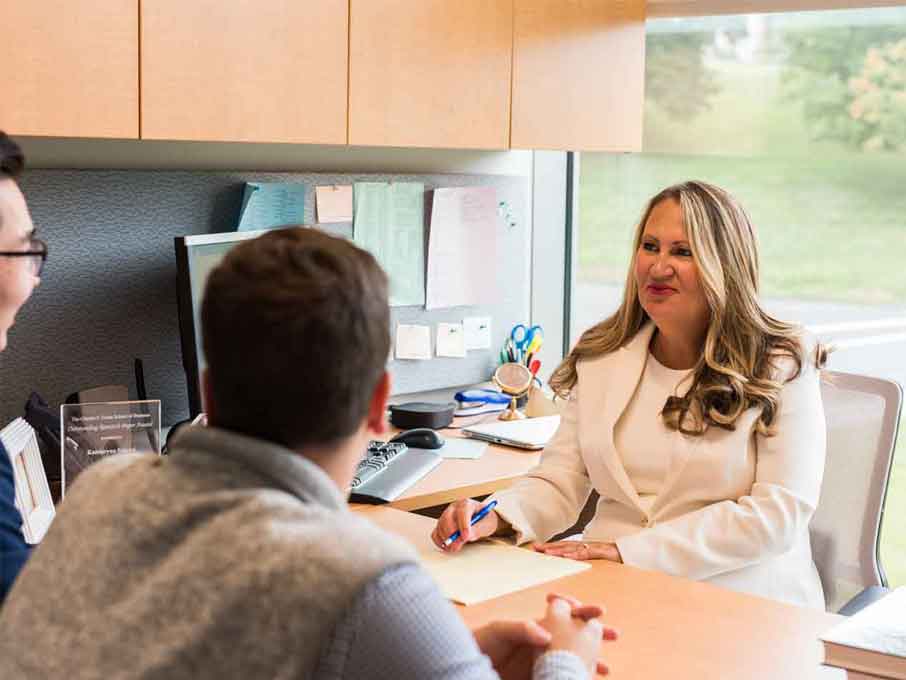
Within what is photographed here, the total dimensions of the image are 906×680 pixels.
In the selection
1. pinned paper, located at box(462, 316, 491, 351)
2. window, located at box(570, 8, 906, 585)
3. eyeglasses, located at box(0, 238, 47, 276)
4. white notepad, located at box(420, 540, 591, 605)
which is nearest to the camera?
eyeglasses, located at box(0, 238, 47, 276)

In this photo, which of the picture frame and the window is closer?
the picture frame

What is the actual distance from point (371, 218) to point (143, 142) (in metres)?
0.61

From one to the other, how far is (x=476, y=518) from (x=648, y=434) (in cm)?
41

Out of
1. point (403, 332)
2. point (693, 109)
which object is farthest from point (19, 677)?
point (693, 109)

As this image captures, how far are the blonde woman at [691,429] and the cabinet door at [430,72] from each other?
487 millimetres

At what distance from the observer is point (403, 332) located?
2.93 metres

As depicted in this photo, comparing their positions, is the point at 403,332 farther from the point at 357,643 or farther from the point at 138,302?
the point at 357,643

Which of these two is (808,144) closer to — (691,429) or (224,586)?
(691,429)

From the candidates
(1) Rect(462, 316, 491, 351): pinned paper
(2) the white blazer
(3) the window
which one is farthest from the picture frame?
(3) the window

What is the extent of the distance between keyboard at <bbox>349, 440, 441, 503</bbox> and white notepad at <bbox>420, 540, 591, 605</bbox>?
11.7 inches

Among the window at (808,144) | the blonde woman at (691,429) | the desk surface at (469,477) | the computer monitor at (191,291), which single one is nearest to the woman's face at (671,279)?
the blonde woman at (691,429)

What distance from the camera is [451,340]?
3035mm

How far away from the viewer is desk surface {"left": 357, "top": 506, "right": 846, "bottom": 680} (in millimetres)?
1477

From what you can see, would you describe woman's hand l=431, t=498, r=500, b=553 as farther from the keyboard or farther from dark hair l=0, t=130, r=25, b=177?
dark hair l=0, t=130, r=25, b=177
